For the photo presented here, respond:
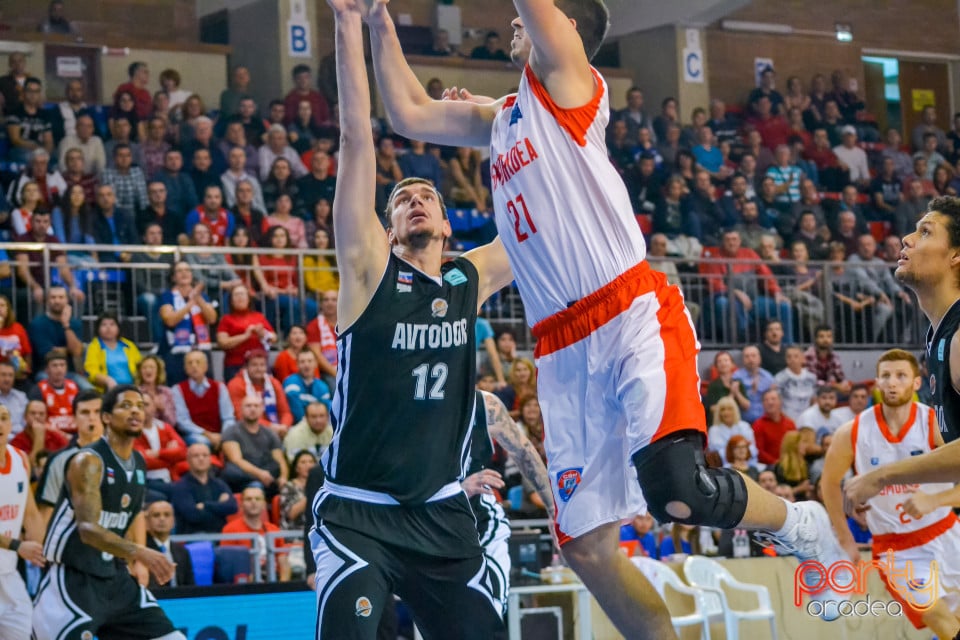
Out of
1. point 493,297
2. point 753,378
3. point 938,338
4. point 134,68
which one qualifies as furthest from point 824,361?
point 938,338

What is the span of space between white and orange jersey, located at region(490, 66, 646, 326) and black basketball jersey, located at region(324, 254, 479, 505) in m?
0.47

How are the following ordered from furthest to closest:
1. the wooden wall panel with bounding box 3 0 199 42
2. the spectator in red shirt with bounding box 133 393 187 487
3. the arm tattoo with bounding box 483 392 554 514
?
the wooden wall panel with bounding box 3 0 199 42
the spectator in red shirt with bounding box 133 393 187 487
the arm tattoo with bounding box 483 392 554 514

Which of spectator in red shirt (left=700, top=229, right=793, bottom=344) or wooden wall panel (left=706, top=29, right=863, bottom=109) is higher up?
wooden wall panel (left=706, top=29, right=863, bottom=109)

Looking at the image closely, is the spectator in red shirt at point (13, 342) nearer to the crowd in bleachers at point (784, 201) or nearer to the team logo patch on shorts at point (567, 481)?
the crowd in bleachers at point (784, 201)

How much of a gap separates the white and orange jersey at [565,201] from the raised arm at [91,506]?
143 inches

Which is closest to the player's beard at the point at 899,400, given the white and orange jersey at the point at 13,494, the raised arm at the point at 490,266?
the raised arm at the point at 490,266

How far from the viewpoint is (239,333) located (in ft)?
42.4

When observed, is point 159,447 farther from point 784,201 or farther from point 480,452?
point 784,201

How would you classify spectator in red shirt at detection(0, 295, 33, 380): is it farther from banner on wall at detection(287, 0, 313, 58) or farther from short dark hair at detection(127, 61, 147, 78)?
banner on wall at detection(287, 0, 313, 58)

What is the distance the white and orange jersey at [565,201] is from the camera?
5.09 metres

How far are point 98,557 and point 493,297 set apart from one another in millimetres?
7991

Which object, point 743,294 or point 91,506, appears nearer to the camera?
point 91,506

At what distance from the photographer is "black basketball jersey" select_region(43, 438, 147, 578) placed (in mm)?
8023

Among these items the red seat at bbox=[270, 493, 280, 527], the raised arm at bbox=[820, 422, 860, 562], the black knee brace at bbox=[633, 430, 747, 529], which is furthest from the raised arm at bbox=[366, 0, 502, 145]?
the red seat at bbox=[270, 493, 280, 527]
